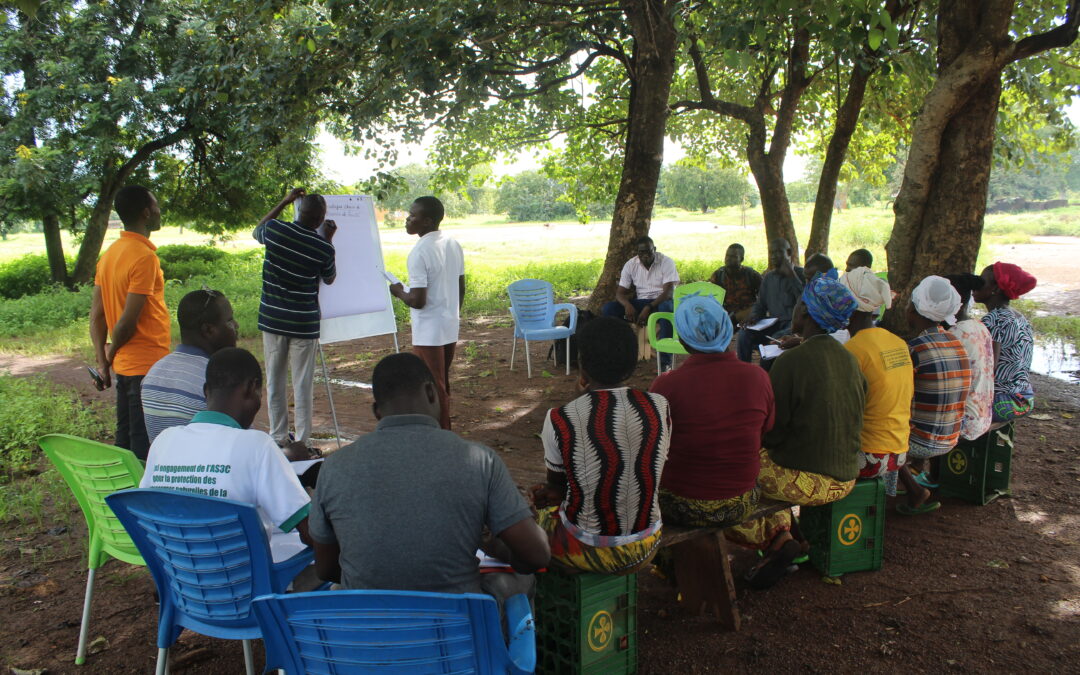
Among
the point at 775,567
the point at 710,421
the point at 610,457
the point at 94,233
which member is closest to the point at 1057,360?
the point at 775,567

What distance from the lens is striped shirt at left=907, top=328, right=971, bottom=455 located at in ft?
13.4

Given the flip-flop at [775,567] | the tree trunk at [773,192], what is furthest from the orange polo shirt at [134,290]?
the tree trunk at [773,192]

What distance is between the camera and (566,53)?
34.6 ft

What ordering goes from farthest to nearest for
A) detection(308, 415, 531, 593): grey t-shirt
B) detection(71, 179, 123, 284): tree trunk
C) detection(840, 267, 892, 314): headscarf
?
detection(71, 179, 123, 284): tree trunk, detection(840, 267, 892, 314): headscarf, detection(308, 415, 531, 593): grey t-shirt

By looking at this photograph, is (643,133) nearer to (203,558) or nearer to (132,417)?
(132,417)

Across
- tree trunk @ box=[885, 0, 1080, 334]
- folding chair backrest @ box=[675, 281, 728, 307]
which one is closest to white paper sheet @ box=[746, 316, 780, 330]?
folding chair backrest @ box=[675, 281, 728, 307]

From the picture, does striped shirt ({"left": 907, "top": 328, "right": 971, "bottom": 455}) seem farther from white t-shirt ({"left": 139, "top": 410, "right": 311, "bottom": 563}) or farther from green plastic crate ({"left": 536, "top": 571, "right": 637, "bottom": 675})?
white t-shirt ({"left": 139, "top": 410, "right": 311, "bottom": 563})

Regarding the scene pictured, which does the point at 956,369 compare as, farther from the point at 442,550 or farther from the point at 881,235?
the point at 881,235

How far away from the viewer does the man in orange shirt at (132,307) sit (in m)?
3.97

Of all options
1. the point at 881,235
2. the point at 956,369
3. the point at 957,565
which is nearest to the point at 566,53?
the point at 956,369

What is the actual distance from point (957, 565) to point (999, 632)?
64cm

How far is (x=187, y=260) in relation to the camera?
21484 mm

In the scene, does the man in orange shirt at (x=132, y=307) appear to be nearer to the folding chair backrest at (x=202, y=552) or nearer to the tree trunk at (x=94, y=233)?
the folding chair backrest at (x=202, y=552)

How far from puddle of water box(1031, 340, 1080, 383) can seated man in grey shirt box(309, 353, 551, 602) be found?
308 inches
